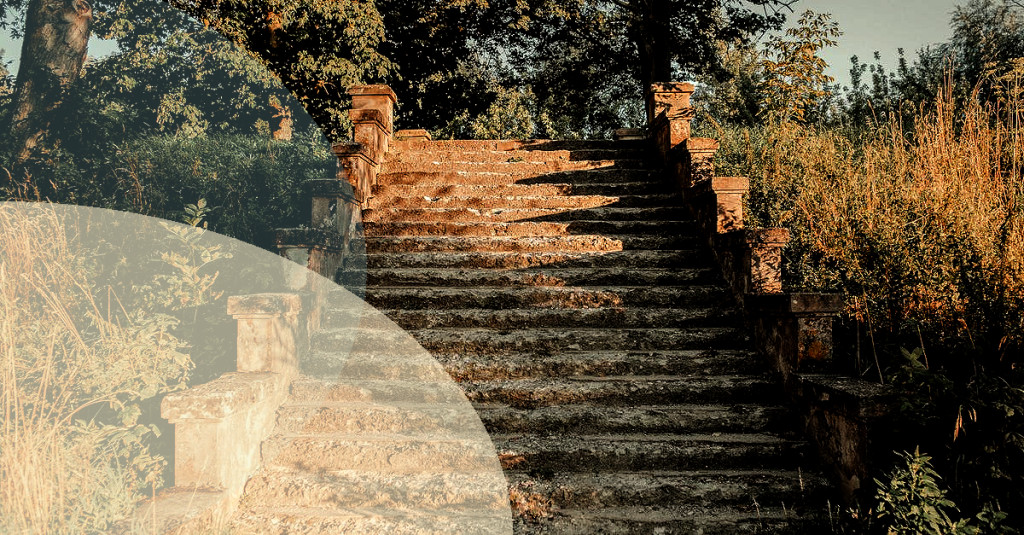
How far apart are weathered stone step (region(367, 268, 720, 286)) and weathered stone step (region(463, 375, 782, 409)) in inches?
49.4

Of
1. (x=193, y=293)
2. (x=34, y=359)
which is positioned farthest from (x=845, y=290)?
(x=34, y=359)

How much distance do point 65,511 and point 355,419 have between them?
1.57 metres

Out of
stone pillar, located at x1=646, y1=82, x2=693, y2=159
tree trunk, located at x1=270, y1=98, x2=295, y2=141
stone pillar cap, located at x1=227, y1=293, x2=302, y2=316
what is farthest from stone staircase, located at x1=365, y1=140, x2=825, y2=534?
tree trunk, located at x1=270, y1=98, x2=295, y2=141

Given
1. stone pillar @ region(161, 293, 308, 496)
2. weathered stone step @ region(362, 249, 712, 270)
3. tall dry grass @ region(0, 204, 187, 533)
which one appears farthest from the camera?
weathered stone step @ region(362, 249, 712, 270)

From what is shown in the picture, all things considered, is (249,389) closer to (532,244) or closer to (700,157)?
(532,244)

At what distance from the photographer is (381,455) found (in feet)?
12.0

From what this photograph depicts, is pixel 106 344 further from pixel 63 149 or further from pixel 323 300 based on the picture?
pixel 63 149

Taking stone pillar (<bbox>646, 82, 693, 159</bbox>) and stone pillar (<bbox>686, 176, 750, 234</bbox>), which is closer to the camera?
stone pillar (<bbox>686, 176, 750, 234</bbox>)

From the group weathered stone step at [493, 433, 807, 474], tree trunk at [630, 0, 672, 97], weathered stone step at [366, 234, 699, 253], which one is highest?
tree trunk at [630, 0, 672, 97]

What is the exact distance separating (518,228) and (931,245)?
3.38 meters

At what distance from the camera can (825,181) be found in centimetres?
533

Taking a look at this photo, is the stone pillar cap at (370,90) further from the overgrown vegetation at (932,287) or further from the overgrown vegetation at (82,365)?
the overgrown vegetation at (932,287)

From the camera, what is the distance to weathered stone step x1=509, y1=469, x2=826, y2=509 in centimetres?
338

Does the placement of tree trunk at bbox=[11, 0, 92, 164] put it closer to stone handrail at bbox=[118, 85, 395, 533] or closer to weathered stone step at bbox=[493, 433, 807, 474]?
stone handrail at bbox=[118, 85, 395, 533]
